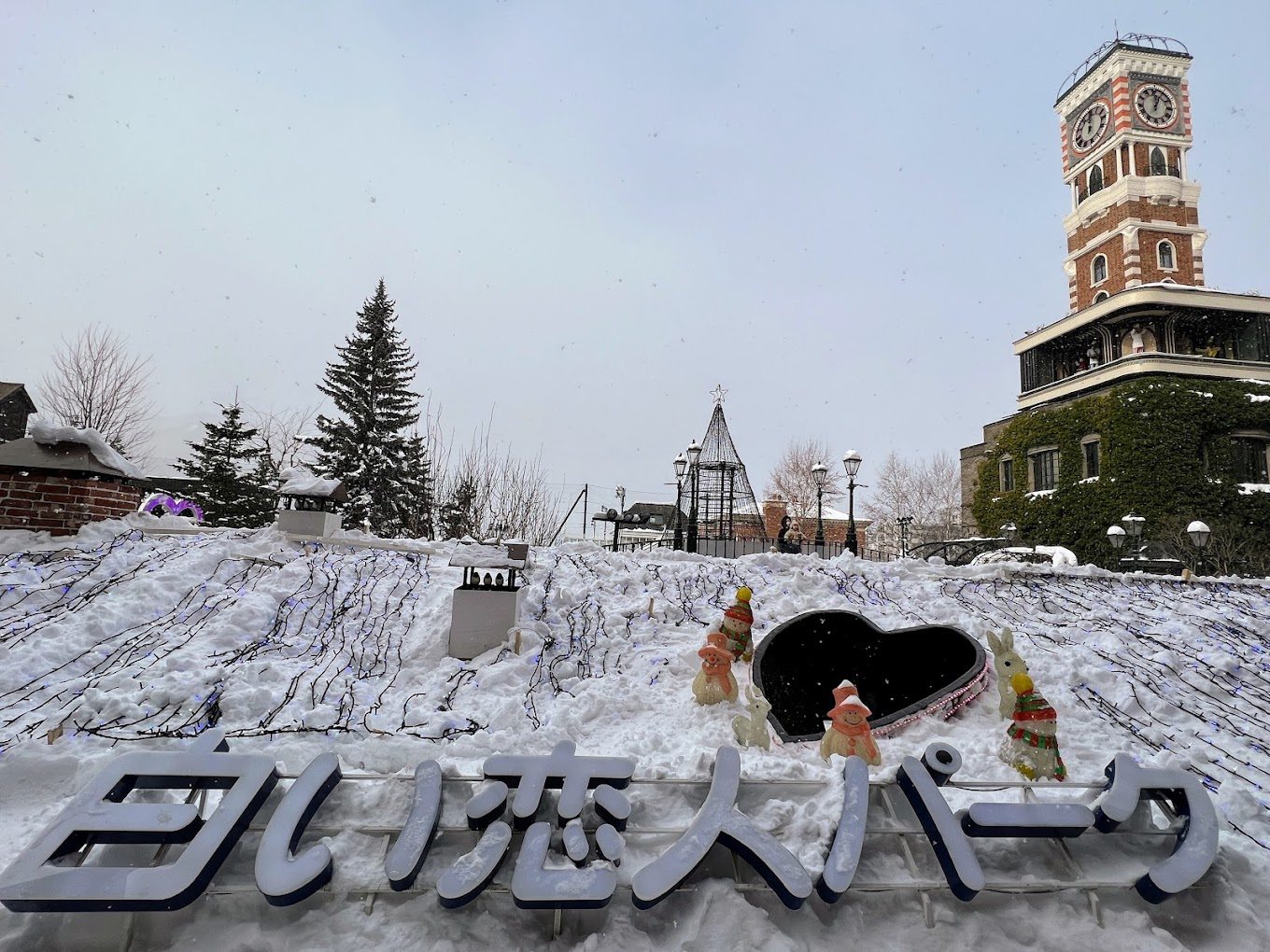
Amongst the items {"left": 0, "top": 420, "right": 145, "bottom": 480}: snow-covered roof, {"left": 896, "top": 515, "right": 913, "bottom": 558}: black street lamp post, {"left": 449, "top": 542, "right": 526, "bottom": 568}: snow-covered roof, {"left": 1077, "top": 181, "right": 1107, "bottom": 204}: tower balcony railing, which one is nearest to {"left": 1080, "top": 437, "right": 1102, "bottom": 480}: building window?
{"left": 896, "top": 515, "right": 913, "bottom": 558}: black street lamp post

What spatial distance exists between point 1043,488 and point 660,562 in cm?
2100

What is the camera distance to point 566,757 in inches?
135

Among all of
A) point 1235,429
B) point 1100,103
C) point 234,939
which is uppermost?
point 1100,103

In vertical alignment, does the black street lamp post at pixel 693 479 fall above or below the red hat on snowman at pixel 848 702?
above

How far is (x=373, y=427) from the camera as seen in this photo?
72.3 feet

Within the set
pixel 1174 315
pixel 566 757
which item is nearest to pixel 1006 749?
pixel 566 757

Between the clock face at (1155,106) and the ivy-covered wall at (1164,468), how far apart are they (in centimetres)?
1241

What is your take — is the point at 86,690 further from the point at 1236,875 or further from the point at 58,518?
the point at 1236,875

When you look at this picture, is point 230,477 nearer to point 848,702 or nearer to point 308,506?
point 308,506

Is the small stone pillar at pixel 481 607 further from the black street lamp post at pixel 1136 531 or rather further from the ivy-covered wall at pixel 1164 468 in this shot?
the ivy-covered wall at pixel 1164 468

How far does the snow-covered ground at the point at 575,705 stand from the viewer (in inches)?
113

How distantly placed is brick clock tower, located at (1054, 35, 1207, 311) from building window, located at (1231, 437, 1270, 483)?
769 cm

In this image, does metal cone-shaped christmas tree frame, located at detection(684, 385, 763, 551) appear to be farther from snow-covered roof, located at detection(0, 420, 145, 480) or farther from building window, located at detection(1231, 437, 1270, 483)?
building window, located at detection(1231, 437, 1270, 483)

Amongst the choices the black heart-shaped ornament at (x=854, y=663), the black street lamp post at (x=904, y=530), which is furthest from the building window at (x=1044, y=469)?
the black heart-shaped ornament at (x=854, y=663)
